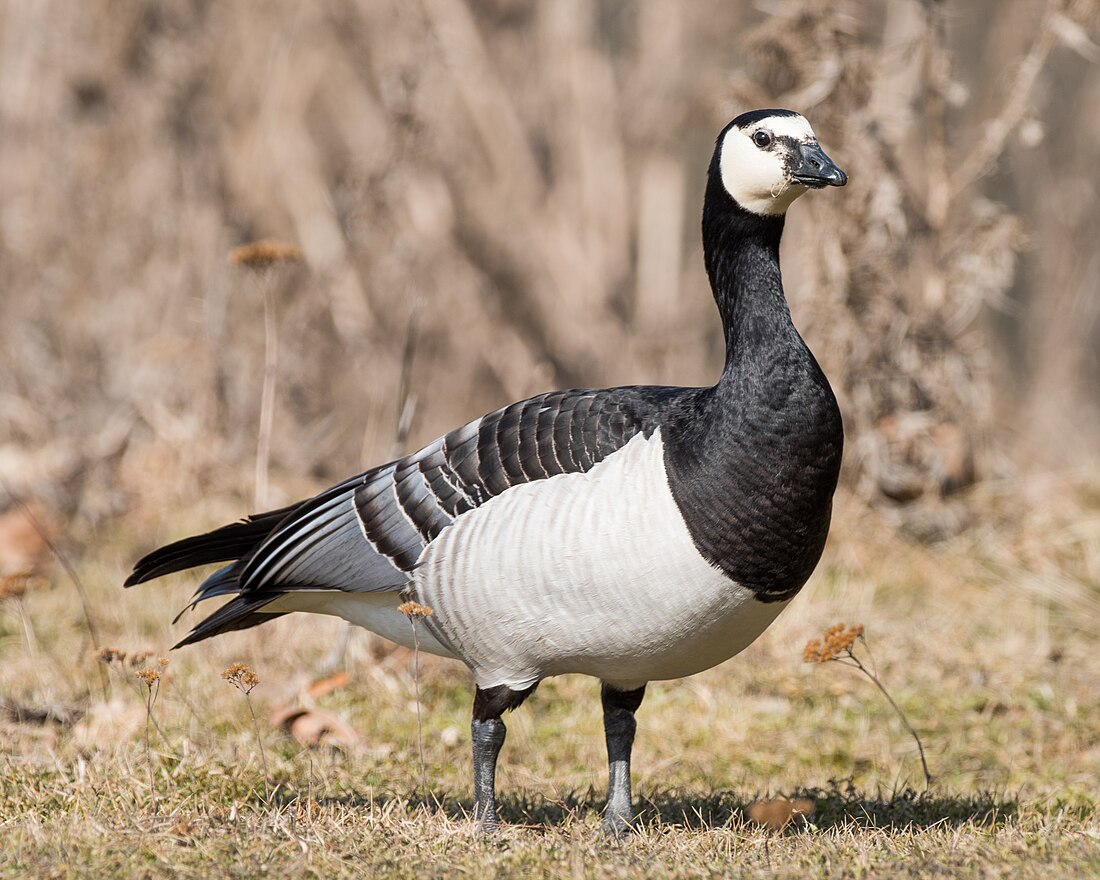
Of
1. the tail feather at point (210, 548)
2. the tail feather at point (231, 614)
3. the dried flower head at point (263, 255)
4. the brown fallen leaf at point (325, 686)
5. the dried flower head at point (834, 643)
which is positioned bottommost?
the brown fallen leaf at point (325, 686)

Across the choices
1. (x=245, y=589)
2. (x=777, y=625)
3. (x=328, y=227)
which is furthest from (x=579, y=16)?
(x=245, y=589)

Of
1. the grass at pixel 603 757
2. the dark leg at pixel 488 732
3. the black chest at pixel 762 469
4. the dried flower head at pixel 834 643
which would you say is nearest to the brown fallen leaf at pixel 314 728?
the grass at pixel 603 757

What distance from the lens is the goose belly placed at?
12.7 feet

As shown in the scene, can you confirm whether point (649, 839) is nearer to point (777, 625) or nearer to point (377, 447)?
point (777, 625)

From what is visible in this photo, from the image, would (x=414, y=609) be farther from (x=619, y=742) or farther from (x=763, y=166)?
(x=763, y=166)

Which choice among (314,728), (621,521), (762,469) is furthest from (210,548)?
(762,469)

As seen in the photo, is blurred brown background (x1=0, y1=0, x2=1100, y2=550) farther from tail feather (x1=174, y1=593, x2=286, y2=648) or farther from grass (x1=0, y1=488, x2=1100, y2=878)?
tail feather (x1=174, y1=593, x2=286, y2=648)

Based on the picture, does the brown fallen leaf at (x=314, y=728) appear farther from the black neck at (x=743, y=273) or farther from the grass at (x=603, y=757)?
the black neck at (x=743, y=273)

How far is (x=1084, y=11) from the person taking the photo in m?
7.91

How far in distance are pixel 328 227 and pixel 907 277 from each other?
18.6 ft

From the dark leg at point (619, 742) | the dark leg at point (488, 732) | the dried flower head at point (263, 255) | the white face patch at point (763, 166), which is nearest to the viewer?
the white face patch at point (763, 166)

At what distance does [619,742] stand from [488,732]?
0.51m

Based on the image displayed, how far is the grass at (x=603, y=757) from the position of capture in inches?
143

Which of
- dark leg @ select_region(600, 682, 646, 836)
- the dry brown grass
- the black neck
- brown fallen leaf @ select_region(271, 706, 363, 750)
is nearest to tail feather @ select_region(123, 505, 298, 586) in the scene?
the dry brown grass
